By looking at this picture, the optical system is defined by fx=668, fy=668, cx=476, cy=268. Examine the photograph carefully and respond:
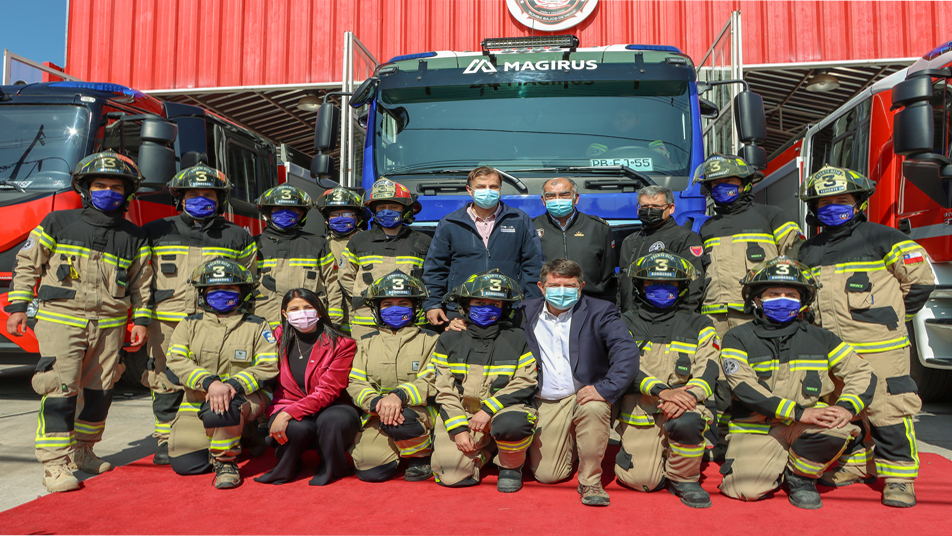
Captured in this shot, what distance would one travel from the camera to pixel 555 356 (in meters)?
4.12

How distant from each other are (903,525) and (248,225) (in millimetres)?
6992

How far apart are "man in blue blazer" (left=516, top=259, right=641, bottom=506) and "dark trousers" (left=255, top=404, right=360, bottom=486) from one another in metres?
1.14

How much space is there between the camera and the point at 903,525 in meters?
3.25

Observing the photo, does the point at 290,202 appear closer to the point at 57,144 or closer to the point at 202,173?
the point at 202,173

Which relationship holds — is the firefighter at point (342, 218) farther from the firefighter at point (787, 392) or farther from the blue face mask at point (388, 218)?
the firefighter at point (787, 392)

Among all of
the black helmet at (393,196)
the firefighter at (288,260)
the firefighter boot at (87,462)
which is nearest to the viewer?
the firefighter boot at (87,462)

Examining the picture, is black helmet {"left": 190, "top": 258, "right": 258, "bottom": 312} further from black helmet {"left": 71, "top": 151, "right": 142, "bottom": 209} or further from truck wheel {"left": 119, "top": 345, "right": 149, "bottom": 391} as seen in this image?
truck wheel {"left": 119, "top": 345, "right": 149, "bottom": 391}

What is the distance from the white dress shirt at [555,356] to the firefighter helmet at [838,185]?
65.3 inches

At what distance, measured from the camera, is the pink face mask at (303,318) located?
418cm

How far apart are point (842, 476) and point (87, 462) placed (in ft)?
15.1

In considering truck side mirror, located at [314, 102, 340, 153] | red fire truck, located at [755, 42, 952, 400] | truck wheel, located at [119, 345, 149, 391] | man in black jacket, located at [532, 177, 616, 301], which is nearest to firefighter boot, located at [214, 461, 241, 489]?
man in black jacket, located at [532, 177, 616, 301]

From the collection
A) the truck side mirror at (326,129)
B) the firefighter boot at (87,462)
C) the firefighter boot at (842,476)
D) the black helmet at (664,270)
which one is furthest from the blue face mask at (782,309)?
the firefighter boot at (87,462)

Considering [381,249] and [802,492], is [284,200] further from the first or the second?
[802,492]

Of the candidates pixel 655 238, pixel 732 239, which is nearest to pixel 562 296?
pixel 655 238
